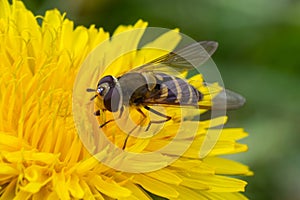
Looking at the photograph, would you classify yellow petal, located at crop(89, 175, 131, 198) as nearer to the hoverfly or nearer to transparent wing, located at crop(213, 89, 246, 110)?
the hoverfly

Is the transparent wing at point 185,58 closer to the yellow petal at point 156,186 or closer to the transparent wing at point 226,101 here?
the transparent wing at point 226,101

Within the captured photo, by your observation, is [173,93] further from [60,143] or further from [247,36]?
[247,36]

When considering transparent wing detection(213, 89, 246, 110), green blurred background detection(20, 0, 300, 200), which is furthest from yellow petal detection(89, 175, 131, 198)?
green blurred background detection(20, 0, 300, 200)

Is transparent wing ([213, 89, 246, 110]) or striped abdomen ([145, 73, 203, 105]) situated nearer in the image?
striped abdomen ([145, 73, 203, 105])

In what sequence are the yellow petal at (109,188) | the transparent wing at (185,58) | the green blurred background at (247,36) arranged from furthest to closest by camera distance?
the green blurred background at (247,36)
the transparent wing at (185,58)
the yellow petal at (109,188)

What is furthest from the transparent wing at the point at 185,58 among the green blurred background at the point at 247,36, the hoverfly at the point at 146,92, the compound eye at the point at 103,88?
the green blurred background at the point at 247,36

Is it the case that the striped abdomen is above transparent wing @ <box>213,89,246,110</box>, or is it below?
above
